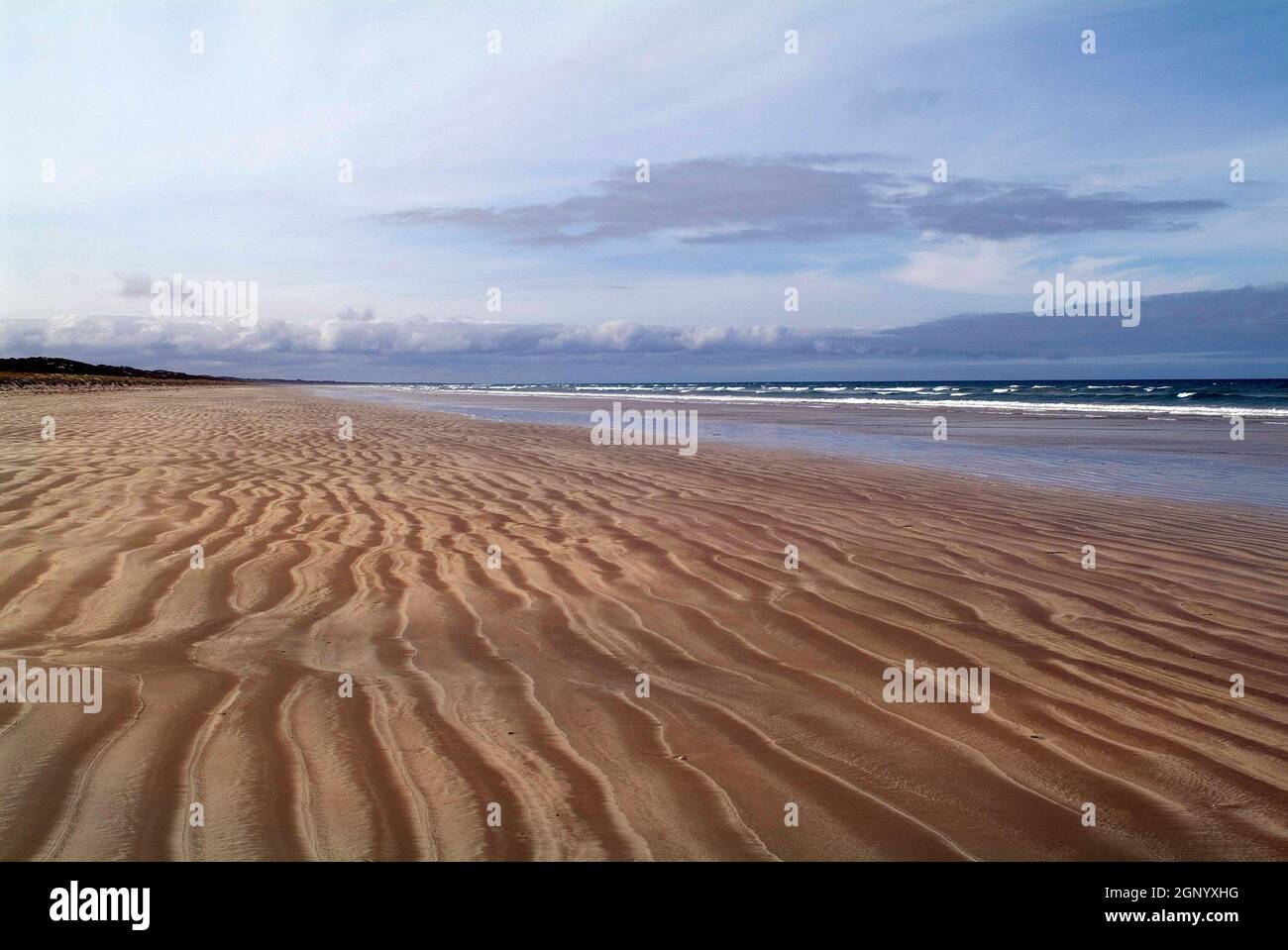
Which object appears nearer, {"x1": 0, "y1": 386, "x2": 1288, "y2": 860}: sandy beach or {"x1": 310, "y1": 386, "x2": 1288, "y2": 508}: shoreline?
{"x1": 0, "y1": 386, "x2": 1288, "y2": 860}: sandy beach

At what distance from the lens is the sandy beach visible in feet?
8.89

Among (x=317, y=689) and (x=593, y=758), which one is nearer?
(x=593, y=758)

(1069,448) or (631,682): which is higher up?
(1069,448)

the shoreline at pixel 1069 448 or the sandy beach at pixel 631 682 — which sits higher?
the shoreline at pixel 1069 448

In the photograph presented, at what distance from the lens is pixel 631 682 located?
3.97m

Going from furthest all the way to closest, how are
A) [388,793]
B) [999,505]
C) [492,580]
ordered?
[999,505], [492,580], [388,793]

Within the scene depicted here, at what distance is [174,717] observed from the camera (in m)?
3.41

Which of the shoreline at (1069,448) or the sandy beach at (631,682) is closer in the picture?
the sandy beach at (631,682)

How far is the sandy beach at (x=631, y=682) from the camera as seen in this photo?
2.71 m

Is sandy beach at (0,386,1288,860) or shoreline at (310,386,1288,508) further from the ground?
shoreline at (310,386,1288,508)

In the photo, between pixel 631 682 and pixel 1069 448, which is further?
pixel 1069 448
